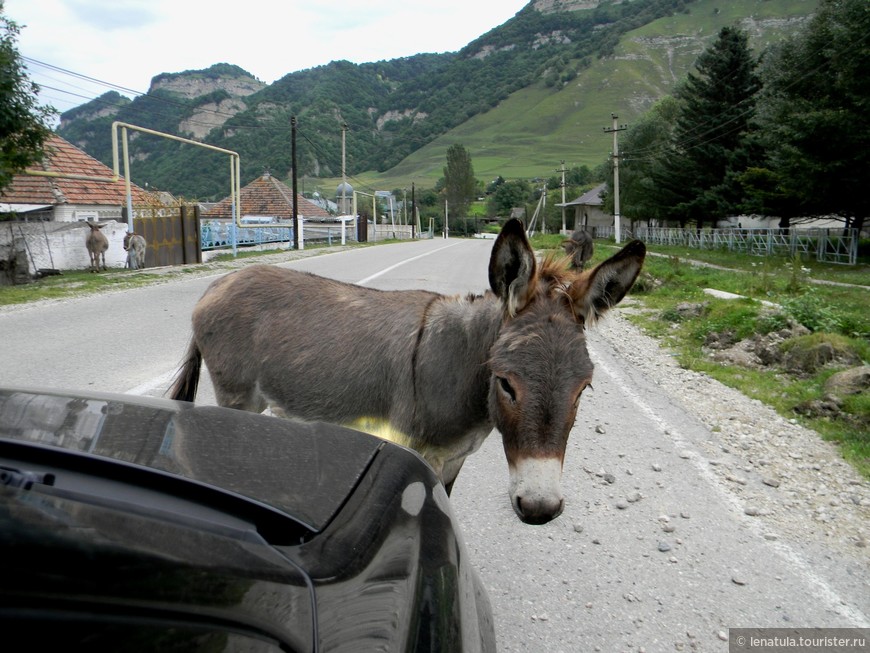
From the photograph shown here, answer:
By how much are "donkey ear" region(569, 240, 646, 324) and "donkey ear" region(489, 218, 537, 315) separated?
22 centimetres

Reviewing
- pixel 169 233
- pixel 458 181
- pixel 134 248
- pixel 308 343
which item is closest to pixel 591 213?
pixel 458 181

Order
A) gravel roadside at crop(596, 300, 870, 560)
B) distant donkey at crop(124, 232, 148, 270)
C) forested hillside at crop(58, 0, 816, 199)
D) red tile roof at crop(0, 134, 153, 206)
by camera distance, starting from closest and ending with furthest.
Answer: gravel roadside at crop(596, 300, 870, 560)
distant donkey at crop(124, 232, 148, 270)
red tile roof at crop(0, 134, 153, 206)
forested hillside at crop(58, 0, 816, 199)

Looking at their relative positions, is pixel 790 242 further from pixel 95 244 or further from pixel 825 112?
A: pixel 95 244

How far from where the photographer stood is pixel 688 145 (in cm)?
3856

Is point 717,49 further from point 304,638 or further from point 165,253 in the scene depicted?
point 304,638

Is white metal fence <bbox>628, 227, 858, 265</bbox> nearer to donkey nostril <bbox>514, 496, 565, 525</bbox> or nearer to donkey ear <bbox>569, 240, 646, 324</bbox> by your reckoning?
donkey ear <bbox>569, 240, 646, 324</bbox>

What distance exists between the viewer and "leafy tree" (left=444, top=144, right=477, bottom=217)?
398ft

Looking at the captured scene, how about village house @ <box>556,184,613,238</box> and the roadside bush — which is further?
village house @ <box>556,184,613,238</box>

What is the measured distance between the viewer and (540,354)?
2373mm

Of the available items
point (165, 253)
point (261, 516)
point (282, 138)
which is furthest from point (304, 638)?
point (282, 138)

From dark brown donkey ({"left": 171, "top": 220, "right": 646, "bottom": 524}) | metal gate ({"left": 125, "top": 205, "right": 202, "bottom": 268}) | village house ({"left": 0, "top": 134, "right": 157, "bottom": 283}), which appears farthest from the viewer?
metal gate ({"left": 125, "top": 205, "right": 202, "bottom": 268})

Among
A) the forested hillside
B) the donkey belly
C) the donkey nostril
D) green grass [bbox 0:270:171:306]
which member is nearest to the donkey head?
the donkey nostril

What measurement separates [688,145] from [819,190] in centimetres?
1649

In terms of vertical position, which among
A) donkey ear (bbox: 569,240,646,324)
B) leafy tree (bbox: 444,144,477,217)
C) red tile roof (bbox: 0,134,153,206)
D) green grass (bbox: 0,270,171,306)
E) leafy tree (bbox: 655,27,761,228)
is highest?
leafy tree (bbox: 444,144,477,217)
